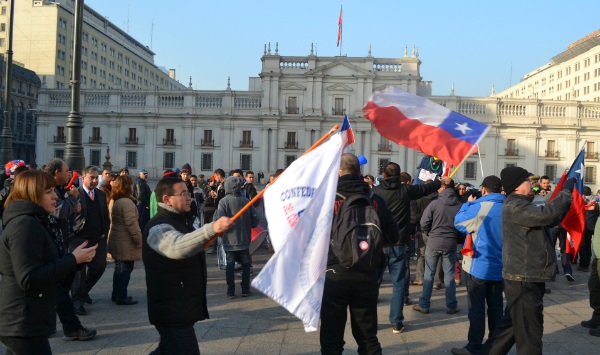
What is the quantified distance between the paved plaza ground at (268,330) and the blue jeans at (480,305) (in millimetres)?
321

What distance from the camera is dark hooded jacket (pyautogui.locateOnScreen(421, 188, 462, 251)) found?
711 centimetres

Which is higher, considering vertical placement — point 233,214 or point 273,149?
point 273,149

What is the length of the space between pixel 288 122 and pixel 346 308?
5148cm

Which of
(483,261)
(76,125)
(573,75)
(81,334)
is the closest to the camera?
(483,261)

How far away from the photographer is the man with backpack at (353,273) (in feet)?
13.4

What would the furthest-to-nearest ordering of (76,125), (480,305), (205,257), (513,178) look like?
(76,125)
(480,305)
(513,178)
(205,257)

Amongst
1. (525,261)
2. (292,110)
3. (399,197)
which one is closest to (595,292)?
(399,197)

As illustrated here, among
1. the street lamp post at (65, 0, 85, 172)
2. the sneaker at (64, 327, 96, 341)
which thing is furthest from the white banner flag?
the street lamp post at (65, 0, 85, 172)

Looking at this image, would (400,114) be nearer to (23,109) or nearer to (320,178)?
(320,178)

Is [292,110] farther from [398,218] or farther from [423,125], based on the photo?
[423,125]

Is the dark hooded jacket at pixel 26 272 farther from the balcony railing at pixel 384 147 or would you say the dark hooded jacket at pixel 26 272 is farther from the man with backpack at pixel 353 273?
the balcony railing at pixel 384 147

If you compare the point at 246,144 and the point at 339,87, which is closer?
the point at 246,144

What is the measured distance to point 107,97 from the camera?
184 feet

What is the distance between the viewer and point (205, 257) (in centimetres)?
436
